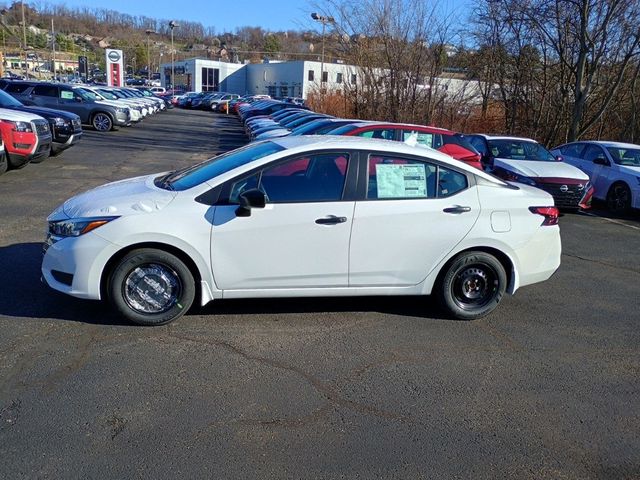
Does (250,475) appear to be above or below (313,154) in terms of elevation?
below

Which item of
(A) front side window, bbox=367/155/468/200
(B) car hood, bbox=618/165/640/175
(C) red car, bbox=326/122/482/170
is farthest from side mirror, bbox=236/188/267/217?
(B) car hood, bbox=618/165/640/175

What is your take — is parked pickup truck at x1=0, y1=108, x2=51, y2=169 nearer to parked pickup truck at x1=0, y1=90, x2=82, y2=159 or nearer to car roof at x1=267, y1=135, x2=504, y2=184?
parked pickup truck at x1=0, y1=90, x2=82, y2=159

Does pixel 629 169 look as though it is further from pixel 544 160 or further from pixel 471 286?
pixel 471 286

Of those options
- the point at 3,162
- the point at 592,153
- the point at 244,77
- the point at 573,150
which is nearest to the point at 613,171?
the point at 592,153

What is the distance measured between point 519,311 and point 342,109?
2431 centimetres

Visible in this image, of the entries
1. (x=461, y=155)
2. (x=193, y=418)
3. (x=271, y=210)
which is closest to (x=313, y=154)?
(x=271, y=210)

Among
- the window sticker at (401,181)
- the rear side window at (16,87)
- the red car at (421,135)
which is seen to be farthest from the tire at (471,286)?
the rear side window at (16,87)

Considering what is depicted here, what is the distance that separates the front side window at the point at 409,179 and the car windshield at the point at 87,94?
71.5 ft

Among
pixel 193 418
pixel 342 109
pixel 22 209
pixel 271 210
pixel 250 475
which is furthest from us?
→ pixel 342 109

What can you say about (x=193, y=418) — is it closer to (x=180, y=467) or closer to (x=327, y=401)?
(x=180, y=467)

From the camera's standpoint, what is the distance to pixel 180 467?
300 centimetres

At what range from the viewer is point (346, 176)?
490 cm

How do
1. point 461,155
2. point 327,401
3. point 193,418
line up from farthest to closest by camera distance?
point 461,155 < point 327,401 < point 193,418

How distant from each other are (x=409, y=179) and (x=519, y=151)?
857 cm
